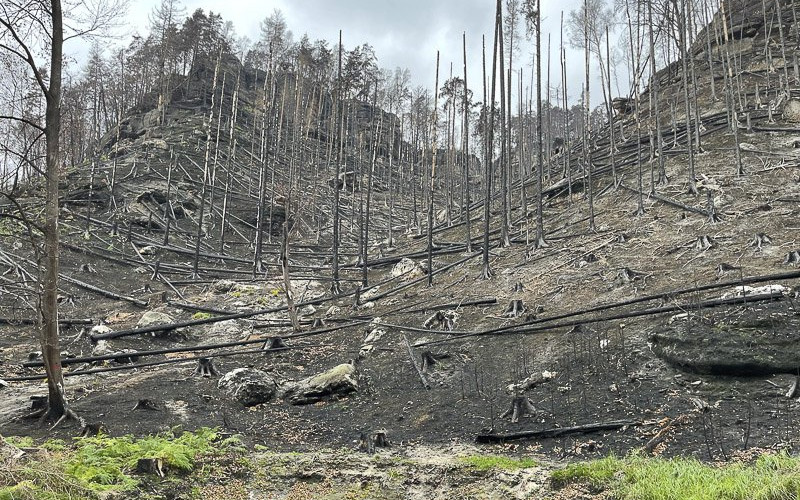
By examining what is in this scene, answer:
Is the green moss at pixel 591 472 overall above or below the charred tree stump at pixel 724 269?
below

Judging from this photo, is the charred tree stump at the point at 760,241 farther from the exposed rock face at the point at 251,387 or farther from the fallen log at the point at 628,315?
the exposed rock face at the point at 251,387

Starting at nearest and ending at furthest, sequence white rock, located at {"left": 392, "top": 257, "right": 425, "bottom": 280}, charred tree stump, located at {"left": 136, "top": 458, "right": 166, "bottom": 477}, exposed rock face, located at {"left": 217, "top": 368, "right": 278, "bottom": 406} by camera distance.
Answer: charred tree stump, located at {"left": 136, "top": 458, "right": 166, "bottom": 477}, exposed rock face, located at {"left": 217, "top": 368, "right": 278, "bottom": 406}, white rock, located at {"left": 392, "top": 257, "right": 425, "bottom": 280}

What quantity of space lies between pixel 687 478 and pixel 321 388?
661 cm

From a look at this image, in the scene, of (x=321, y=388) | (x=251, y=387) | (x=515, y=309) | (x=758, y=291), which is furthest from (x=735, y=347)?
(x=251, y=387)

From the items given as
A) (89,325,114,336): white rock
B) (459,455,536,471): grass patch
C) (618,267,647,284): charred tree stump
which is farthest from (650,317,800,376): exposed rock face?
(89,325,114,336): white rock

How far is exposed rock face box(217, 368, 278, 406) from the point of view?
9781mm

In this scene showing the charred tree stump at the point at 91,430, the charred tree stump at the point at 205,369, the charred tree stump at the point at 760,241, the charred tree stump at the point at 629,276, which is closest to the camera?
the charred tree stump at the point at 91,430

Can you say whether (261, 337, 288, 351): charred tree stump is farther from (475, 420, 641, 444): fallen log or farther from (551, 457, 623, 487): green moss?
(551, 457, 623, 487): green moss

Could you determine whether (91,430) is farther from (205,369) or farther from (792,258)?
(792,258)

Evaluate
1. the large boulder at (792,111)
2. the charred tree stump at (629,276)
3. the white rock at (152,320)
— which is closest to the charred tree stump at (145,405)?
the white rock at (152,320)

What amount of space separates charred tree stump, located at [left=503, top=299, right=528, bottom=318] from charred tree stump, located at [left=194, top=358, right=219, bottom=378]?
6.75 m

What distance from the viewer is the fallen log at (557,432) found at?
6.87m

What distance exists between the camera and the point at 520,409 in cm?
780

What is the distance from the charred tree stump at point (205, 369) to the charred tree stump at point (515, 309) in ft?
22.1
